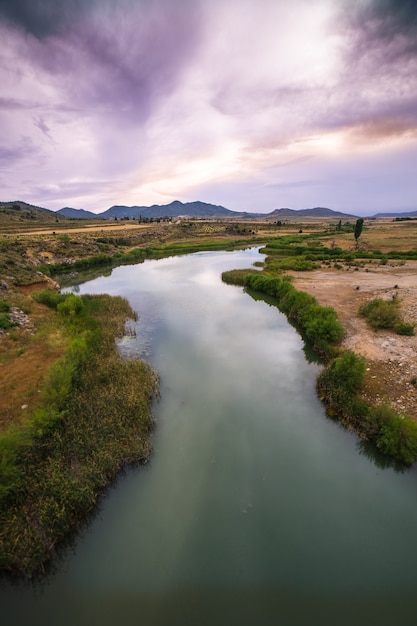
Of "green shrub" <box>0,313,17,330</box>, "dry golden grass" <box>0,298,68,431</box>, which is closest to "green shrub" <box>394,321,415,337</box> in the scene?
"dry golden grass" <box>0,298,68,431</box>

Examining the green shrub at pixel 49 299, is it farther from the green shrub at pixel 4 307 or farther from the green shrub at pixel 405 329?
the green shrub at pixel 405 329

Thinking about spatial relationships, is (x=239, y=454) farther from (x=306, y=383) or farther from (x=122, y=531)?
(x=306, y=383)

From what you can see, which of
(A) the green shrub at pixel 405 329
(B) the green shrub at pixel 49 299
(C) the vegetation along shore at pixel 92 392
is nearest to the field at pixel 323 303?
(C) the vegetation along shore at pixel 92 392

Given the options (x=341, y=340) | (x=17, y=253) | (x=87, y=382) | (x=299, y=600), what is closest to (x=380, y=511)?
(x=299, y=600)

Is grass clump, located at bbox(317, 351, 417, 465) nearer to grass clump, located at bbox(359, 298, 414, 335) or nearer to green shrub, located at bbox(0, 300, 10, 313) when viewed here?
grass clump, located at bbox(359, 298, 414, 335)

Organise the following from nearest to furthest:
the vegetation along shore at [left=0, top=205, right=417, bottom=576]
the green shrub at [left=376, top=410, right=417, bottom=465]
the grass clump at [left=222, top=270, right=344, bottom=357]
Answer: the vegetation along shore at [left=0, top=205, right=417, bottom=576], the green shrub at [left=376, top=410, right=417, bottom=465], the grass clump at [left=222, top=270, right=344, bottom=357]

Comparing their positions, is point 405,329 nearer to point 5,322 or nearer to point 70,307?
point 70,307
